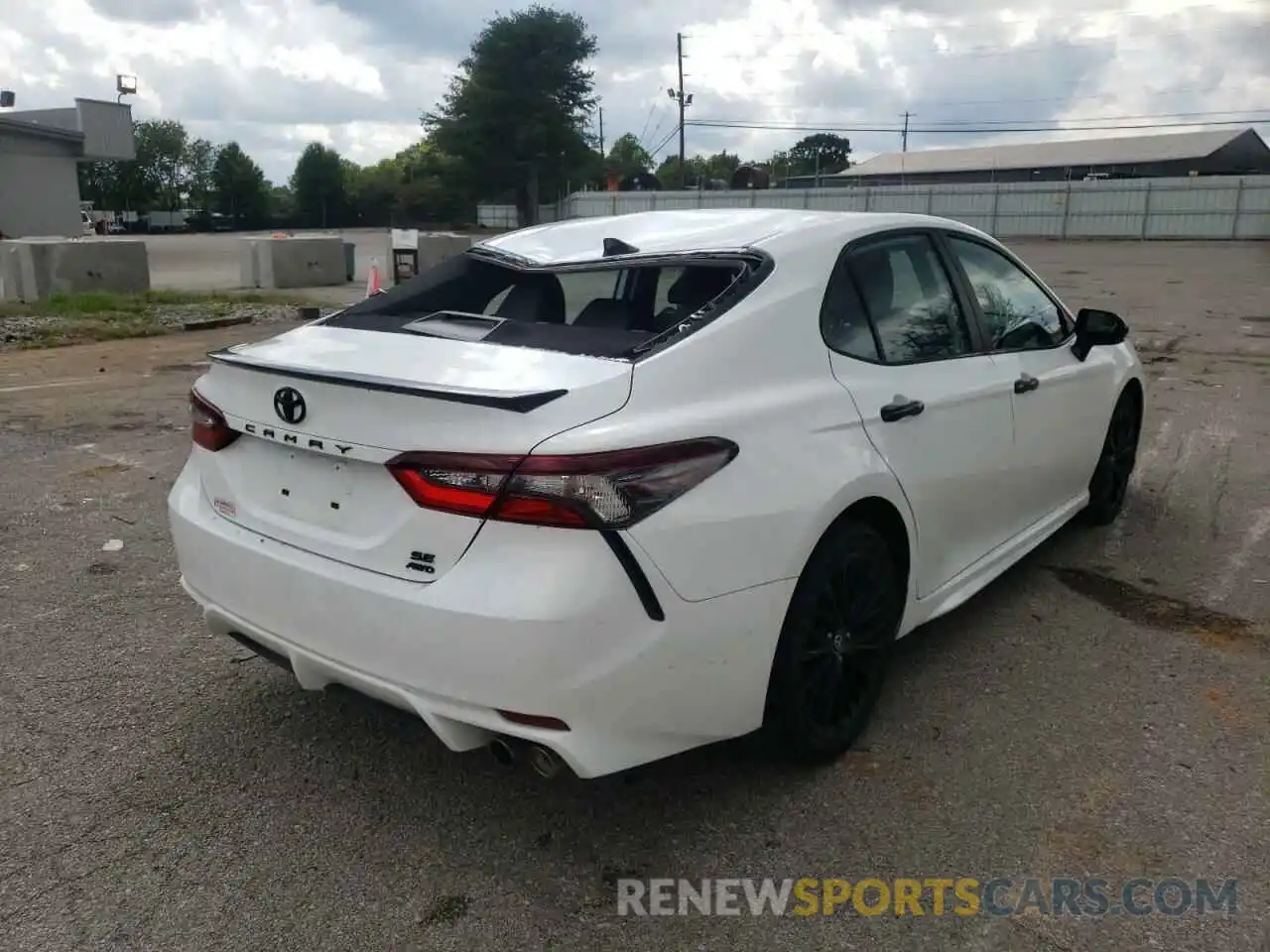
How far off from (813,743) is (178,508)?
78.7 inches

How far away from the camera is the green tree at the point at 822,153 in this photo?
108m

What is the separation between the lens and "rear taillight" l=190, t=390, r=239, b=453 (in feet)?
9.73

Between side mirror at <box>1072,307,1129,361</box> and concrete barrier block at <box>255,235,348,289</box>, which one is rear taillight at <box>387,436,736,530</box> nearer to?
side mirror at <box>1072,307,1129,361</box>

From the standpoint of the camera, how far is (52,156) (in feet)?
111

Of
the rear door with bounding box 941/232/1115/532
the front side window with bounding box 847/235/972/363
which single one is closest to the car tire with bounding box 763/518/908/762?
the front side window with bounding box 847/235/972/363

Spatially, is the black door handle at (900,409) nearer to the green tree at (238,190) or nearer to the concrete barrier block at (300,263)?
the concrete barrier block at (300,263)

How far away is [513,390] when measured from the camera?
242cm

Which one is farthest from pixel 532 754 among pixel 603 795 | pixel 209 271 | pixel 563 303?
pixel 209 271

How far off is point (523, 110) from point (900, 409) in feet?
216

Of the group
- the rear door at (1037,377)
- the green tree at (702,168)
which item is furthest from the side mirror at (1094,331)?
the green tree at (702,168)

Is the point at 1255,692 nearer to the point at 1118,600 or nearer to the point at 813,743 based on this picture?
the point at 1118,600

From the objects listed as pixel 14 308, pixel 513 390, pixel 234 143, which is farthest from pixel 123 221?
pixel 513 390

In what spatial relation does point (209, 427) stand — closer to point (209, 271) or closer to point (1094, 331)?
point (1094, 331)

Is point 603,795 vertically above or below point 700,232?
below
